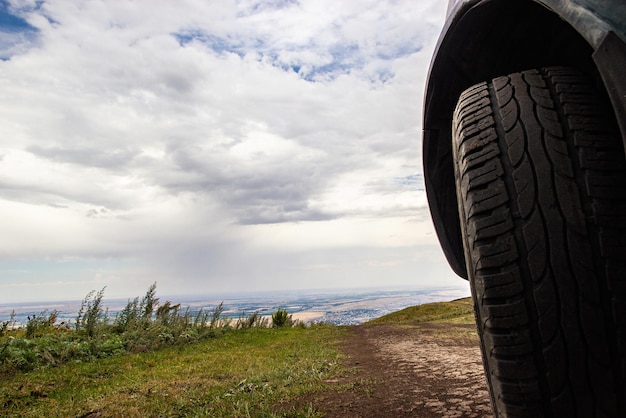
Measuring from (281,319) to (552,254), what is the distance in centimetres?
1557

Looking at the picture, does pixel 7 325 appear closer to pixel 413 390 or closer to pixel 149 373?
pixel 149 373

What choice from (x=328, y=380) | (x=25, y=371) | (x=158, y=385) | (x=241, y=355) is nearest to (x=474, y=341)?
(x=328, y=380)

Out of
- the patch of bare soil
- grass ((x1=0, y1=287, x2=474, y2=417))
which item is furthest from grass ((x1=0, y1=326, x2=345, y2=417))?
the patch of bare soil

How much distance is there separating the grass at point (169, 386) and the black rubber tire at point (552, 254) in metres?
2.02

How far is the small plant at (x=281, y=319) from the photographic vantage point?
15.9 m

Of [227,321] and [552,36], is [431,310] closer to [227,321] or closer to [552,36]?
[227,321]

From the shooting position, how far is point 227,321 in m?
13.7

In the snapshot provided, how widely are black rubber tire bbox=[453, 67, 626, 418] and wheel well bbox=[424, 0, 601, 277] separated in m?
0.36

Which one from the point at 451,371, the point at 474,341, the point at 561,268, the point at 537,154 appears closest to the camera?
the point at 561,268

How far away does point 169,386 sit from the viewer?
15.2 feet

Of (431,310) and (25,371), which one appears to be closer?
(25,371)

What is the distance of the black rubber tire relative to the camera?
1237 mm

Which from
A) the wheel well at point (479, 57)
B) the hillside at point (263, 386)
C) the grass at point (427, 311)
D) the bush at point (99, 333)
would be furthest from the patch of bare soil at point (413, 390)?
the grass at point (427, 311)

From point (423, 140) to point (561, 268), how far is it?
1151 millimetres
